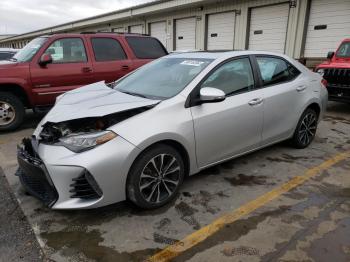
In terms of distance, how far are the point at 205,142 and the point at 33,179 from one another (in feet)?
5.92

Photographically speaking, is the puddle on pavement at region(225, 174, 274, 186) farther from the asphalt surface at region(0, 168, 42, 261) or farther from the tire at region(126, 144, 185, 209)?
the asphalt surface at region(0, 168, 42, 261)

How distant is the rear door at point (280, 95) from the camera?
4215 millimetres

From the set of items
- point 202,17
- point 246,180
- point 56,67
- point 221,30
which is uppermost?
point 202,17

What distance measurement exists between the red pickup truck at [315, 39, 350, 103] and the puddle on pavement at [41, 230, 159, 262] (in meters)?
6.99

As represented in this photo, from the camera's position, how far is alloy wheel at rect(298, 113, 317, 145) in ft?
16.2

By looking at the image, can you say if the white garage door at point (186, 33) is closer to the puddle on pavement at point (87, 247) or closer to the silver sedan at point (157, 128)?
the silver sedan at point (157, 128)

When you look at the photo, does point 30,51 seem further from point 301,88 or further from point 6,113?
point 301,88

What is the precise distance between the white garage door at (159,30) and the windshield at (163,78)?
15356 millimetres

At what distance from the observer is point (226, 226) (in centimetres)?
298

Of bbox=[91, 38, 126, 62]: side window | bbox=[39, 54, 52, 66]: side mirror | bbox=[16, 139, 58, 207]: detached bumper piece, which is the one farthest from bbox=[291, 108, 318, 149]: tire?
bbox=[39, 54, 52, 66]: side mirror

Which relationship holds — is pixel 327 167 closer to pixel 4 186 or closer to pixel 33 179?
pixel 33 179

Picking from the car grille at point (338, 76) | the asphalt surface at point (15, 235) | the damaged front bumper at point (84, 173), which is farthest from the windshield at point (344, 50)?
the asphalt surface at point (15, 235)

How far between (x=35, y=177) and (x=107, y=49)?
4556 millimetres

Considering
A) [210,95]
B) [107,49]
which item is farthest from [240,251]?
[107,49]
